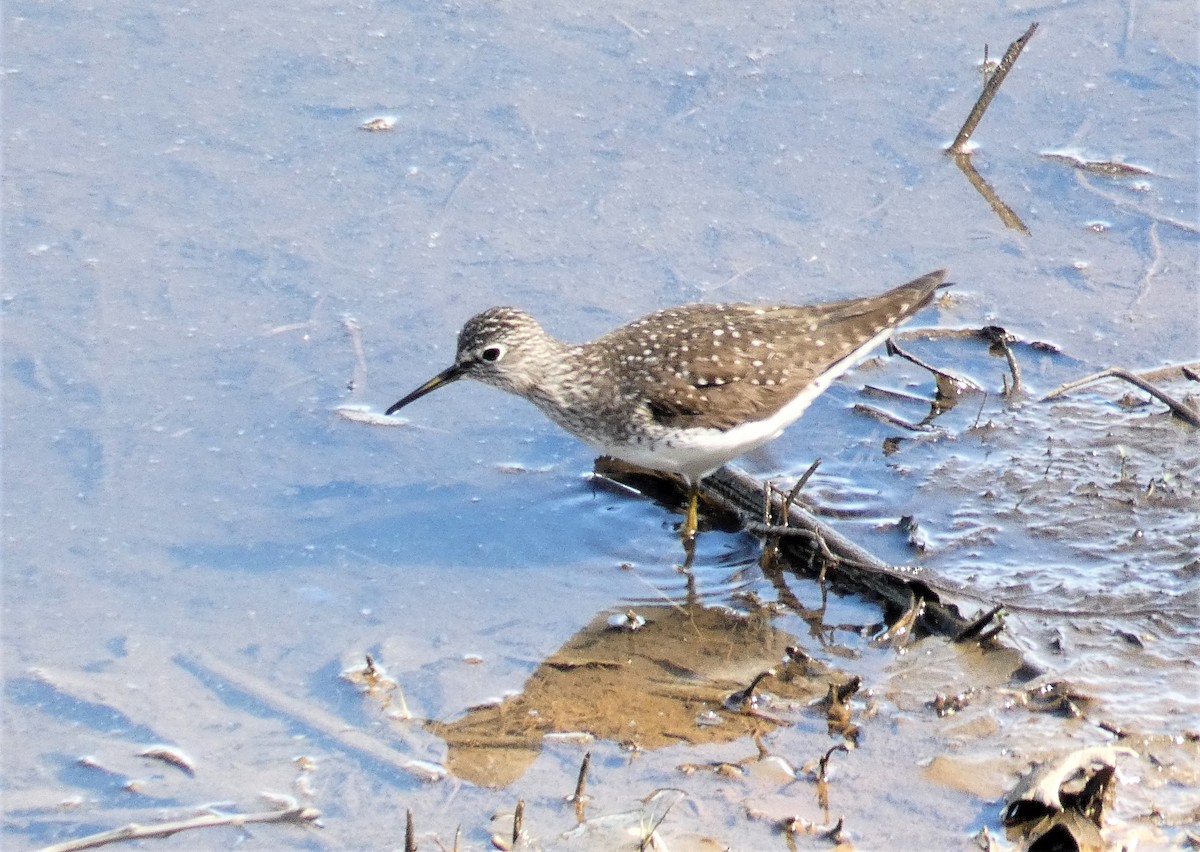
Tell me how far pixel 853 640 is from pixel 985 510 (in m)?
1.10

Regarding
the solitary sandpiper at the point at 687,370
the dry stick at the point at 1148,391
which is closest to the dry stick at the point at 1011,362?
the dry stick at the point at 1148,391

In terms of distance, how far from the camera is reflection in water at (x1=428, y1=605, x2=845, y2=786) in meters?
5.61

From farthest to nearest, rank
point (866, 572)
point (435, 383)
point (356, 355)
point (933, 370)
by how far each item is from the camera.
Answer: point (356, 355) < point (933, 370) < point (435, 383) < point (866, 572)

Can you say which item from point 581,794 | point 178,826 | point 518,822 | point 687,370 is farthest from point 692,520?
point 178,826

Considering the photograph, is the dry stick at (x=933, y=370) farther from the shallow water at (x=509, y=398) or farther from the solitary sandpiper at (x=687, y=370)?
the solitary sandpiper at (x=687, y=370)

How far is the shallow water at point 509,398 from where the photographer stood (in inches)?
217

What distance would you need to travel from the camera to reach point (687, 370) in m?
6.97

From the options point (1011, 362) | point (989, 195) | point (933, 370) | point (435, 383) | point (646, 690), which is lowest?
point (646, 690)

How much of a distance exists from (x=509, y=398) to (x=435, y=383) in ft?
2.72

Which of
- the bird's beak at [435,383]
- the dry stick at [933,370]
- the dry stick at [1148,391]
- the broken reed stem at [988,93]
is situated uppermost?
the broken reed stem at [988,93]

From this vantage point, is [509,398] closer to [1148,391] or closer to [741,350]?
[741,350]

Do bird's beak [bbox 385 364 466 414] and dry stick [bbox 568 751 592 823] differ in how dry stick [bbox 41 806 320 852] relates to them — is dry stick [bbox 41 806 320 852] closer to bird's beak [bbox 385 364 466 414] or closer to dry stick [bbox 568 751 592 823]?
dry stick [bbox 568 751 592 823]

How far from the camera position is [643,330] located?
720cm

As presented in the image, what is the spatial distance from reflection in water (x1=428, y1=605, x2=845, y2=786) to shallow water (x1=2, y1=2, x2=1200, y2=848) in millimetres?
78
